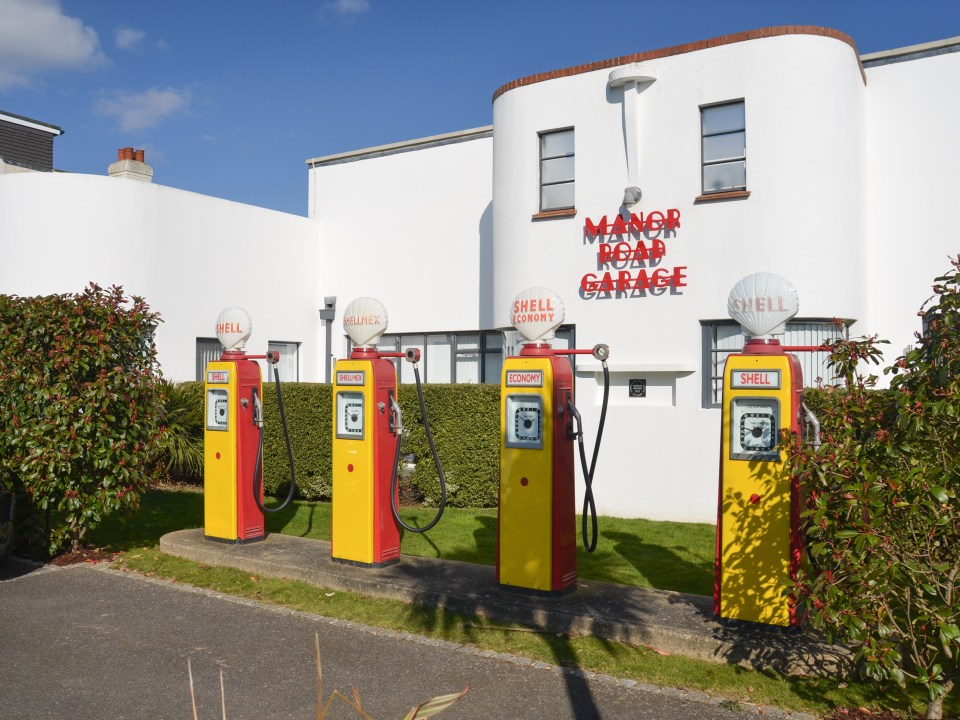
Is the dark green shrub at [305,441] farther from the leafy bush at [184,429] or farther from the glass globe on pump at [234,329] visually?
the glass globe on pump at [234,329]

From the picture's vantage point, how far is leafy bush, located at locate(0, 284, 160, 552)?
8.15 meters

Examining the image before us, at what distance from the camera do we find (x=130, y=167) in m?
15.1

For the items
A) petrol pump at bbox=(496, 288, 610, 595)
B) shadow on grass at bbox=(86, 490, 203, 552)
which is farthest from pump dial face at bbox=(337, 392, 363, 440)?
shadow on grass at bbox=(86, 490, 203, 552)

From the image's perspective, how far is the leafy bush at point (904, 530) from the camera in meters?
4.21

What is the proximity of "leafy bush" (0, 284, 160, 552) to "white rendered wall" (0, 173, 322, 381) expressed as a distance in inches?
235

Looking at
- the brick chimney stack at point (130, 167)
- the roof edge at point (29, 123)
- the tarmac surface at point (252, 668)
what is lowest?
the tarmac surface at point (252, 668)

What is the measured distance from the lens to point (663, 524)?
1082 centimetres

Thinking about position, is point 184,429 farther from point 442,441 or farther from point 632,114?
point 632,114

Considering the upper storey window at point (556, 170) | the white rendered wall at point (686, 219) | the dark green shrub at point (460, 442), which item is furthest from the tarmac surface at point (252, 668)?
the upper storey window at point (556, 170)

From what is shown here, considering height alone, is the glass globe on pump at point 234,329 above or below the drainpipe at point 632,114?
below

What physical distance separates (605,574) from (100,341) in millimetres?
5333

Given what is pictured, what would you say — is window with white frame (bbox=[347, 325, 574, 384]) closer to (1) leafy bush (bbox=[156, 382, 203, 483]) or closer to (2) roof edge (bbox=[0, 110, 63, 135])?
(1) leafy bush (bbox=[156, 382, 203, 483])

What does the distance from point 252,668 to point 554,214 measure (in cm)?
805

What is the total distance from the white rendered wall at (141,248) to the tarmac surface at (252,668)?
791 cm
